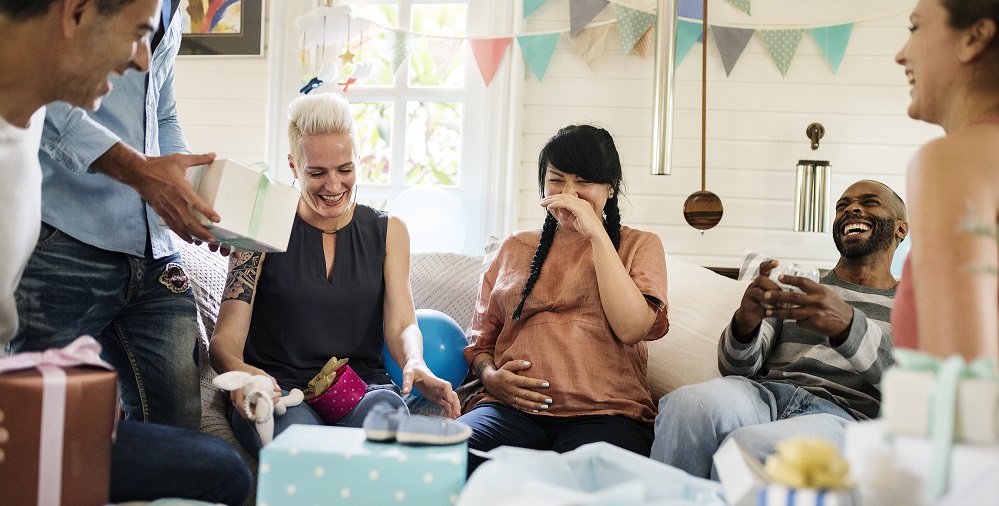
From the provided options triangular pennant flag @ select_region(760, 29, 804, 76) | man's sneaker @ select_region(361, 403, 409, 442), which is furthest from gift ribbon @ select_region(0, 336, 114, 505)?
triangular pennant flag @ select_region(760, 29, 804, 76)

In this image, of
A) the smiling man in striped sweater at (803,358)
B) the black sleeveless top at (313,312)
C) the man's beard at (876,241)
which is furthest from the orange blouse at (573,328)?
the man's beard at (876,241)

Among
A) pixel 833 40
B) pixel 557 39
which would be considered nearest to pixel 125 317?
pixel 557 39

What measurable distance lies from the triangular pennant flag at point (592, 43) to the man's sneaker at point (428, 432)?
2.32m

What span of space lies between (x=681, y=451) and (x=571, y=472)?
60cm

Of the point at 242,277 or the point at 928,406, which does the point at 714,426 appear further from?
the point at 242,277

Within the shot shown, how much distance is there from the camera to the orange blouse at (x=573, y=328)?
6.36 ft

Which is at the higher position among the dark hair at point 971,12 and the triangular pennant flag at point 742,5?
the triangular pennant flag at point 742,5

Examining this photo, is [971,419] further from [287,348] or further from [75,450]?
[287,348]

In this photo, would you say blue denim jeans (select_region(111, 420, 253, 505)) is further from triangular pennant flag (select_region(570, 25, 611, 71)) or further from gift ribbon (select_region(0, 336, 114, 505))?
triangular pennant flag (select_region(570, 25, 611, 71))

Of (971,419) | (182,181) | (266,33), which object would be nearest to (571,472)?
(971,419)

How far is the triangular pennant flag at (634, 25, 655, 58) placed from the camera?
3.20m

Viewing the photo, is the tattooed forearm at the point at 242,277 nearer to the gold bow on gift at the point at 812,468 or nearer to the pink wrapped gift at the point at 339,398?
the pink wrapped gift at the point at 339,398

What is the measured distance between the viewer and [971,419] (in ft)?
2.74

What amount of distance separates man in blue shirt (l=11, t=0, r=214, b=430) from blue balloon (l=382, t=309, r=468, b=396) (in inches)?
24.9
